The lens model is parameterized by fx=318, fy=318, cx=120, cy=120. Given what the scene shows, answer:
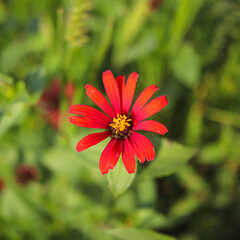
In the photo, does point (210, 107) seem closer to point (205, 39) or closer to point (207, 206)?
point (205, 39)

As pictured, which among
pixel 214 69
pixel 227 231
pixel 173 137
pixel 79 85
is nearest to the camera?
pixel 79 85

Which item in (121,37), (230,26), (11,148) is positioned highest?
(230,26)

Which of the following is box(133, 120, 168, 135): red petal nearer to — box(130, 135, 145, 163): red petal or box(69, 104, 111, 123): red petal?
box(130, 135, 145, 163): red petal

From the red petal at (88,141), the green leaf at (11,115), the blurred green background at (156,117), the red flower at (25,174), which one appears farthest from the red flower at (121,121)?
the red flower at (25,174)

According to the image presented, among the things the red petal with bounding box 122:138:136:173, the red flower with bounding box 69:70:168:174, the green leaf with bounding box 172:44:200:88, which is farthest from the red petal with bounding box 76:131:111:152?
the green leaf with bounding box 172:44:200:88

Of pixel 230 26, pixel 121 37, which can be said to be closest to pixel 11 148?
pixel 121 37

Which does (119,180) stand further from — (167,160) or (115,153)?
(167,160)

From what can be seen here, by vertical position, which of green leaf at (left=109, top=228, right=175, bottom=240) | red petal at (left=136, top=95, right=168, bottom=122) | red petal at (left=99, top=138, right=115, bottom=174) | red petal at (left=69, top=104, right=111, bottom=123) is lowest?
green leaf at (left=109, top=228, right=175, bottom=240)
